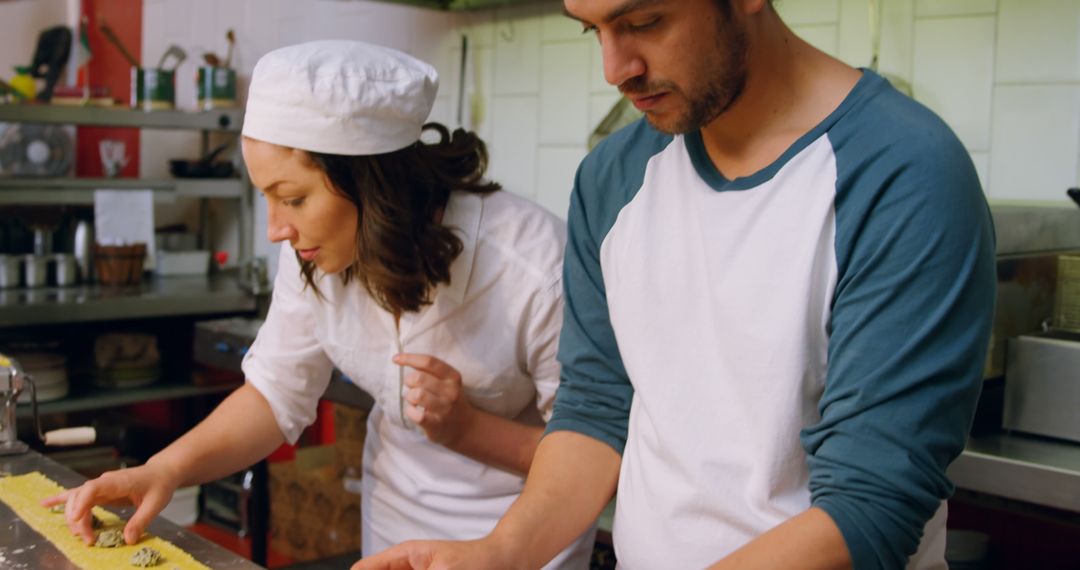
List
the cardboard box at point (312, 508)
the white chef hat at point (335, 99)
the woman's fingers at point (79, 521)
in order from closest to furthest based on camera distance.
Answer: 1. the woman's fingers at point (79, 521)
2. the white chef hat at point (335, 99)
3. the cardboard box at point (312, 508)

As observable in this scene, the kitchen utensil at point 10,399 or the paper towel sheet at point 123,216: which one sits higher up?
the paper towel sheet at point 123,216

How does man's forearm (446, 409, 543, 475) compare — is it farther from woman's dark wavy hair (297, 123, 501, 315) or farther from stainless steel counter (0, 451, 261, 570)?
stainless steel counter (0, 451, 261, 570)

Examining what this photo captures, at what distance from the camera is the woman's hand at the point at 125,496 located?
4.28 feet

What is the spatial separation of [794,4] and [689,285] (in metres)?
1.73

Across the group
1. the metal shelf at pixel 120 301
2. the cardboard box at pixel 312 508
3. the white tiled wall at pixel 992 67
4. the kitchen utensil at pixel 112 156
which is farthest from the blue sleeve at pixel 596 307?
the kitchen utensil at pixel 112 156

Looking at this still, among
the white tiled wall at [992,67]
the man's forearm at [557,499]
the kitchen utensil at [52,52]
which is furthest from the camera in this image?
the kitchen utensil at [52,52]

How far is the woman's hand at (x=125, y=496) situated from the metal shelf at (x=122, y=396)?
1999 mm

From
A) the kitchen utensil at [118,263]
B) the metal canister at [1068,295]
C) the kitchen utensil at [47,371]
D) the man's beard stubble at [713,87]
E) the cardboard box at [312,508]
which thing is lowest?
the cardboard box at [312,508]

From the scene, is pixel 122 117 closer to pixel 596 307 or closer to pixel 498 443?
pixel 498 443

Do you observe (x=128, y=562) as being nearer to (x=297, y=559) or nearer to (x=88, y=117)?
(x=297, y=559)

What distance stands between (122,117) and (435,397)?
8.94ft

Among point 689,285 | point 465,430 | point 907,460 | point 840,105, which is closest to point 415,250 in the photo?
point 465,430

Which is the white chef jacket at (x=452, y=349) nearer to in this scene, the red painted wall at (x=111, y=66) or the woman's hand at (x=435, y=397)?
the woman's hand at (x=435, y=397)

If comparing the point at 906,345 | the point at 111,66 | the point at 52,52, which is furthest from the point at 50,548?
the point at 111,66
